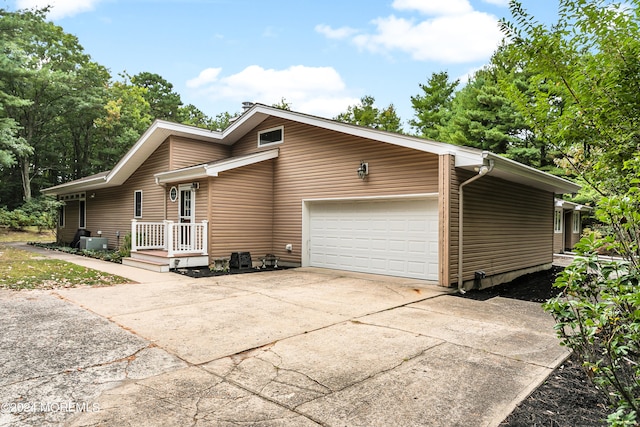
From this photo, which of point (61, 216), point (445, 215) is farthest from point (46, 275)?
point (61, 216)

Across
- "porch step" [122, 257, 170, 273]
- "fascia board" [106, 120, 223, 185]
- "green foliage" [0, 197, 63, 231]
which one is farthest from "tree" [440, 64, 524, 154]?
"green foliage" [0, 197, 63, 231]

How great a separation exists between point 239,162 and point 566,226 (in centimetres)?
1759

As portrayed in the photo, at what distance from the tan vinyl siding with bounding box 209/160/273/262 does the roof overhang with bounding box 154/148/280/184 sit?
30cm

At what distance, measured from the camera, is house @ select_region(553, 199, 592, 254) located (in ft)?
58.0

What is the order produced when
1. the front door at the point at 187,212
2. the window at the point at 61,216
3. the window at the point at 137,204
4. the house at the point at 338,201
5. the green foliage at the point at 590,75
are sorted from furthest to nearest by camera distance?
1. the window at the point at 61,216
2. the window at the point at 137,204
3. the front door at the point at 187,212
4. the house at the point at 338,201
5. the green foliage at the point at 590,75

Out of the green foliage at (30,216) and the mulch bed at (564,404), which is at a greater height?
the green foliage at (30,216)

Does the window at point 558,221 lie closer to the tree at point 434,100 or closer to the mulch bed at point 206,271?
the tree at point 434,100

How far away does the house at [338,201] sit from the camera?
8.02m

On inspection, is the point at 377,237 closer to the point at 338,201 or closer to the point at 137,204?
the point at 338,201

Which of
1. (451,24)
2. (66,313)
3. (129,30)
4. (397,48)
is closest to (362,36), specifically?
(397,48)

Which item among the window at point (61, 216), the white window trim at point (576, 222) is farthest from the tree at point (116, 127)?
the white window trim at point (576, 222)

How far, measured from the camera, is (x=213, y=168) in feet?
32.2

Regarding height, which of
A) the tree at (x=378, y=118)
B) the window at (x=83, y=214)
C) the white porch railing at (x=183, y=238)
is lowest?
the white porch railing at (x=183, y=238)

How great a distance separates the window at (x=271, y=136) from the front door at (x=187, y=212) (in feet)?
8.82
